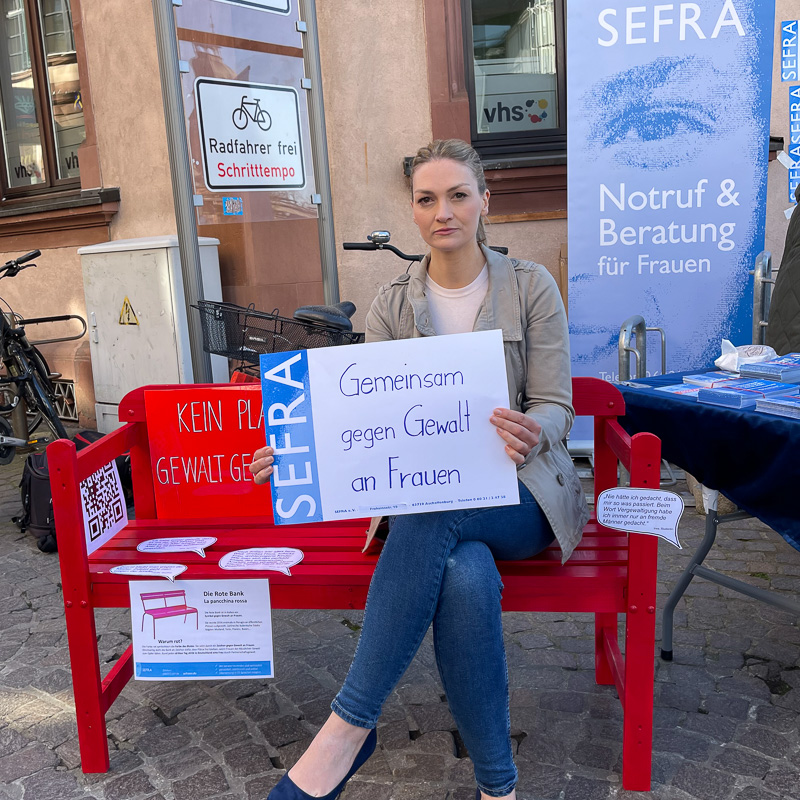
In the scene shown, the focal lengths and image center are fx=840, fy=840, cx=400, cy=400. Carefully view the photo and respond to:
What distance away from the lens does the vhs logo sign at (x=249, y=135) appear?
418 centimetres

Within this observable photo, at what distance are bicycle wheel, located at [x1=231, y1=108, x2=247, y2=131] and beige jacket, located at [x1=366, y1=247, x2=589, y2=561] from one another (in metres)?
2.42

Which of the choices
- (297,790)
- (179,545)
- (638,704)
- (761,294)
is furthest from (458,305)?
(761,294)

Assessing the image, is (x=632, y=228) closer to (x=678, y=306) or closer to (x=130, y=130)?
(x=678, y=306)

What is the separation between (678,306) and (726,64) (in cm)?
119

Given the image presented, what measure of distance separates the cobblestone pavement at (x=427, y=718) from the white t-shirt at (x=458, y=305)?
114cm

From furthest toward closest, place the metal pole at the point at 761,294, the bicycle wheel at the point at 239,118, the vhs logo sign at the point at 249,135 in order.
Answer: the bicycle wheel at the point at 239,118 → the vhs logo sign at the point at 249,135 → the metal pole at the point at 761,294

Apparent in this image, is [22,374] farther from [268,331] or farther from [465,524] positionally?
[465,524]

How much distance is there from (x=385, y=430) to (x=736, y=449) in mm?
917

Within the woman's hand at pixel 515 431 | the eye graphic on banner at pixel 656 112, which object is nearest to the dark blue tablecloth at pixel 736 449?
the woman's hand at pixel 515 431

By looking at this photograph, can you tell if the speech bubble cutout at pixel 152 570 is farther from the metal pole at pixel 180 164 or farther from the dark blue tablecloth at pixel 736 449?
the metal pole at pixel 180 164

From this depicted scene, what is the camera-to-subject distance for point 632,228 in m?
4.31

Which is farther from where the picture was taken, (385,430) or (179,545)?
(179,545)

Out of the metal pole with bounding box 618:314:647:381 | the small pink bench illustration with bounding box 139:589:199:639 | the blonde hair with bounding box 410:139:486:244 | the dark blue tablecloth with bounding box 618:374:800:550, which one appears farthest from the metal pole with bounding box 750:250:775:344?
the small pink bench illustration with bounding box 139:589:199:639

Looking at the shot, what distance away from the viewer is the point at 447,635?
1904mm
